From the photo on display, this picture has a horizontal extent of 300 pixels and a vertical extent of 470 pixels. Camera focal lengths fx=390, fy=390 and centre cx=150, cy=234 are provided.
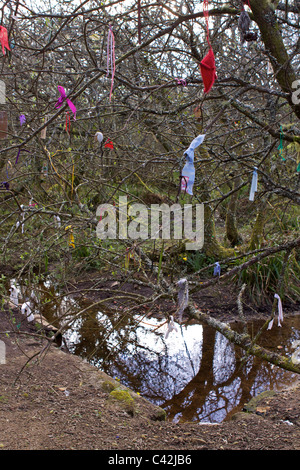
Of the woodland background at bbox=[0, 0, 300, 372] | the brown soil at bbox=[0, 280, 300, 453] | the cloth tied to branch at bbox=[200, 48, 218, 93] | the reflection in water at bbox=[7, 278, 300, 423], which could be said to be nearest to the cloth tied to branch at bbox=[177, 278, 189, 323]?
the woodland background at bbox=[0, 0, 300, 372]

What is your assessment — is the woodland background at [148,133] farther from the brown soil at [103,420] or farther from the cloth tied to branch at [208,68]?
the brown soil at [103,420]

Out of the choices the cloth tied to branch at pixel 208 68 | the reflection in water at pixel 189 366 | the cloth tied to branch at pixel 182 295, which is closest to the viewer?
the cloth tied to branch at pixel 208 68

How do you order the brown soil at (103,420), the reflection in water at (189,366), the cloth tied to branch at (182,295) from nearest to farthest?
1. the brown soil at (103,420)
2. the cloth tied to branch at (182,295)
3. the reflection in water at (189,366)

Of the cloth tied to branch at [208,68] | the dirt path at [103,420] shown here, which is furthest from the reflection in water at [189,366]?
the cloth tied to branch at [208,68]

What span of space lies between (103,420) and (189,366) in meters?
1.56

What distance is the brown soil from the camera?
2414 mm

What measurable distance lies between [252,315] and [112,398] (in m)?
2.82

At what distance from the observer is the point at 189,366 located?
13.5ft

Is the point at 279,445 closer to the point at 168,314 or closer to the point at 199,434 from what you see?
the point at 199,434

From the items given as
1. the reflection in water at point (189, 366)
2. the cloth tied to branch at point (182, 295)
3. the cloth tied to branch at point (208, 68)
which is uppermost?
the cloth tied to branch at point (208, 68)

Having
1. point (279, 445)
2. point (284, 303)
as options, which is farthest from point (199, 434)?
point (284, 303)

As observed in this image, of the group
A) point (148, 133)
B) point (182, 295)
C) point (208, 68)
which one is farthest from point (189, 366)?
point (208, 68)

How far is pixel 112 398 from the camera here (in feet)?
10.0

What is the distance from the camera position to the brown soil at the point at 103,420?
2414mm
